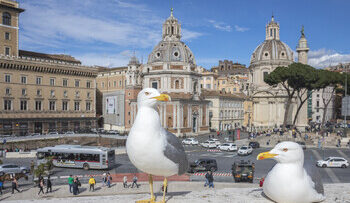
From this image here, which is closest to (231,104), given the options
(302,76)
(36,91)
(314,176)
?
(302,76)

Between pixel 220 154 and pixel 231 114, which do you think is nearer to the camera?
pixel 220 154

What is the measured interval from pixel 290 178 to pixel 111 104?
205ft

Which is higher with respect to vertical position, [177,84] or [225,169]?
[177,84]

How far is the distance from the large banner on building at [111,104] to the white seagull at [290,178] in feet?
198

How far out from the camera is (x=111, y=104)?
67688mm

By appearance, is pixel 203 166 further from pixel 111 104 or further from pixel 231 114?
pixel 231 114

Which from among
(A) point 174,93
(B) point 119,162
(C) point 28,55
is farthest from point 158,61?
(B) point 119,162

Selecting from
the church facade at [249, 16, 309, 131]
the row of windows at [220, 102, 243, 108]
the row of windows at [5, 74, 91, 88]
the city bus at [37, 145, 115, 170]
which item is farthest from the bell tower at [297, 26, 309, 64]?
the city bus at [37, 145, 115, 170]

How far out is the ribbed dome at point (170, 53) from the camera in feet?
196

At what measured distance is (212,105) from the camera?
67125 millimetres

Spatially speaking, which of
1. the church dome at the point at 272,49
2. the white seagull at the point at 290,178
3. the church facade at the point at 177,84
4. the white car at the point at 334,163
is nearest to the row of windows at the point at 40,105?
the church facade at the point at 177,84

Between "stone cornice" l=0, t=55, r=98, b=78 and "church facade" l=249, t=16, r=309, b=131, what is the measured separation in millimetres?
36573

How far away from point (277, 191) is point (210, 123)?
199 ft

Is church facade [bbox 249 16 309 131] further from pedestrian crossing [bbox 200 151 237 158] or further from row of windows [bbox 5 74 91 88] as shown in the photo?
row of windows [bbox 5 74 91 88]
